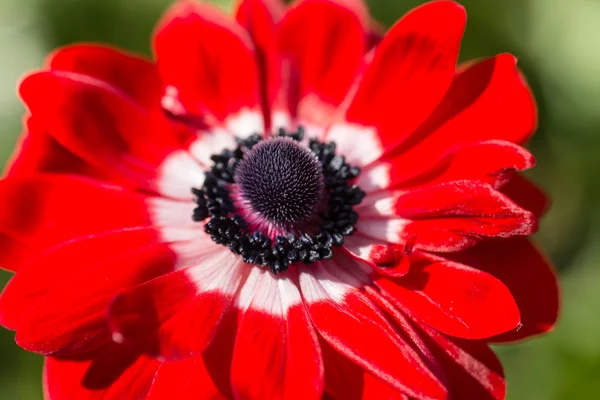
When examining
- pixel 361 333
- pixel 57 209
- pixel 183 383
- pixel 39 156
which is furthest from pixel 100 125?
pixel 361 333

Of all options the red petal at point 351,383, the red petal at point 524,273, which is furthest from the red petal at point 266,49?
Answer: the red petal at point 351,383

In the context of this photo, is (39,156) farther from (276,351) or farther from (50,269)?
(276,351)

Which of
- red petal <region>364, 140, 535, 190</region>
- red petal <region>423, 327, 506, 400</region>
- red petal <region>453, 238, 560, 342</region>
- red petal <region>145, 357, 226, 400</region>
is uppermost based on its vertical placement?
red petal <region>364, 140, 535, 190</region>

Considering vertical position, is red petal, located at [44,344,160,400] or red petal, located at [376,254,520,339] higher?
red petal, located at [376,254,520,339]

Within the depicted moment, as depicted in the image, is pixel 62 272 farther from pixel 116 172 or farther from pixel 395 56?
pixel 395 56

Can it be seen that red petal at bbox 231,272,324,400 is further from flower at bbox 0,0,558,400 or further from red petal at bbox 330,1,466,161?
red petal at bbox 330,1,466,161

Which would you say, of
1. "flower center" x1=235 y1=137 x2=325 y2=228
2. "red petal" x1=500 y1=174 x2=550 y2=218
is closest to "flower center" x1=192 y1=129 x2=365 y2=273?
"flower center" x1=235 y1=137 x2=325 y2=228

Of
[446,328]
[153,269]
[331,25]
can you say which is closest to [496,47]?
[331,25]

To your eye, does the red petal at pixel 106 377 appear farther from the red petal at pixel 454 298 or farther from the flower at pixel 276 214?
the red petal at pixel 454 298
